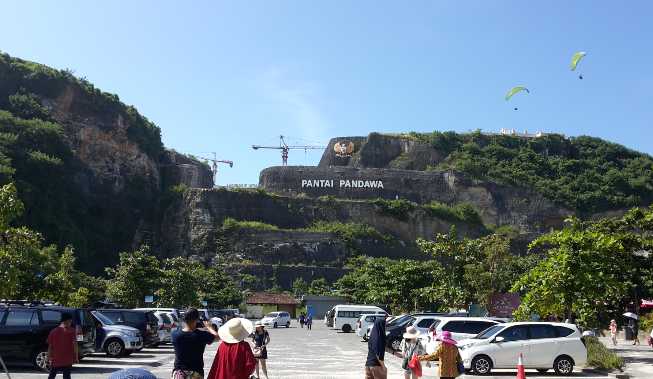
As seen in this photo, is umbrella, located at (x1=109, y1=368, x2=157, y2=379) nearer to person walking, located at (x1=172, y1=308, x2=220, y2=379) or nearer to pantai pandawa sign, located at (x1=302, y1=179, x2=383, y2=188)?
person walking, located at (x1=172, y1=308, x2=220, y2=379)

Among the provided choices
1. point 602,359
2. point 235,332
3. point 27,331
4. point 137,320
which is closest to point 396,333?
point 602,359

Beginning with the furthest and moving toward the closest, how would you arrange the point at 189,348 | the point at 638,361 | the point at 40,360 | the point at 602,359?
the point at 638,361
the point at 602,359
the point at 40,360
the point at 189,348

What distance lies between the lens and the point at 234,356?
26.9 ft

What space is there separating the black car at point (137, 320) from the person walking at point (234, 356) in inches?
703

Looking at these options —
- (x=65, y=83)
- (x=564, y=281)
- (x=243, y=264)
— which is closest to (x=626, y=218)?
(x=564, y=281)

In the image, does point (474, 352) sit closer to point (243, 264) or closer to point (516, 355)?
point (516, 355)

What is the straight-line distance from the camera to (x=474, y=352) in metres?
19.2

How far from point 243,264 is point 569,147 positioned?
6388cm

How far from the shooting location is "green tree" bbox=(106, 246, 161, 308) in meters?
41.6

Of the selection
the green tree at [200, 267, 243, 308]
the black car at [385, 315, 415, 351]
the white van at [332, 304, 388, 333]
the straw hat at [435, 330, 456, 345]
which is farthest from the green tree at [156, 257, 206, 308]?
the straw hat at [435, 330, 456, 345]

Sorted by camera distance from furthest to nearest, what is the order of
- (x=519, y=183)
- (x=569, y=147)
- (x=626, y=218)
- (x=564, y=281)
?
(x=569, y=147), (x=519, y=183), (x=626, y=218), (x=564, y=281)

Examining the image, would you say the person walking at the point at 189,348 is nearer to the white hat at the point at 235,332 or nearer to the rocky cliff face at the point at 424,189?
the white hat at the point at 235,332

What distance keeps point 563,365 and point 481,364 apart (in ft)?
7.54

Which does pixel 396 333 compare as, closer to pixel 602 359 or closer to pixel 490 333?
pixel 490 333
